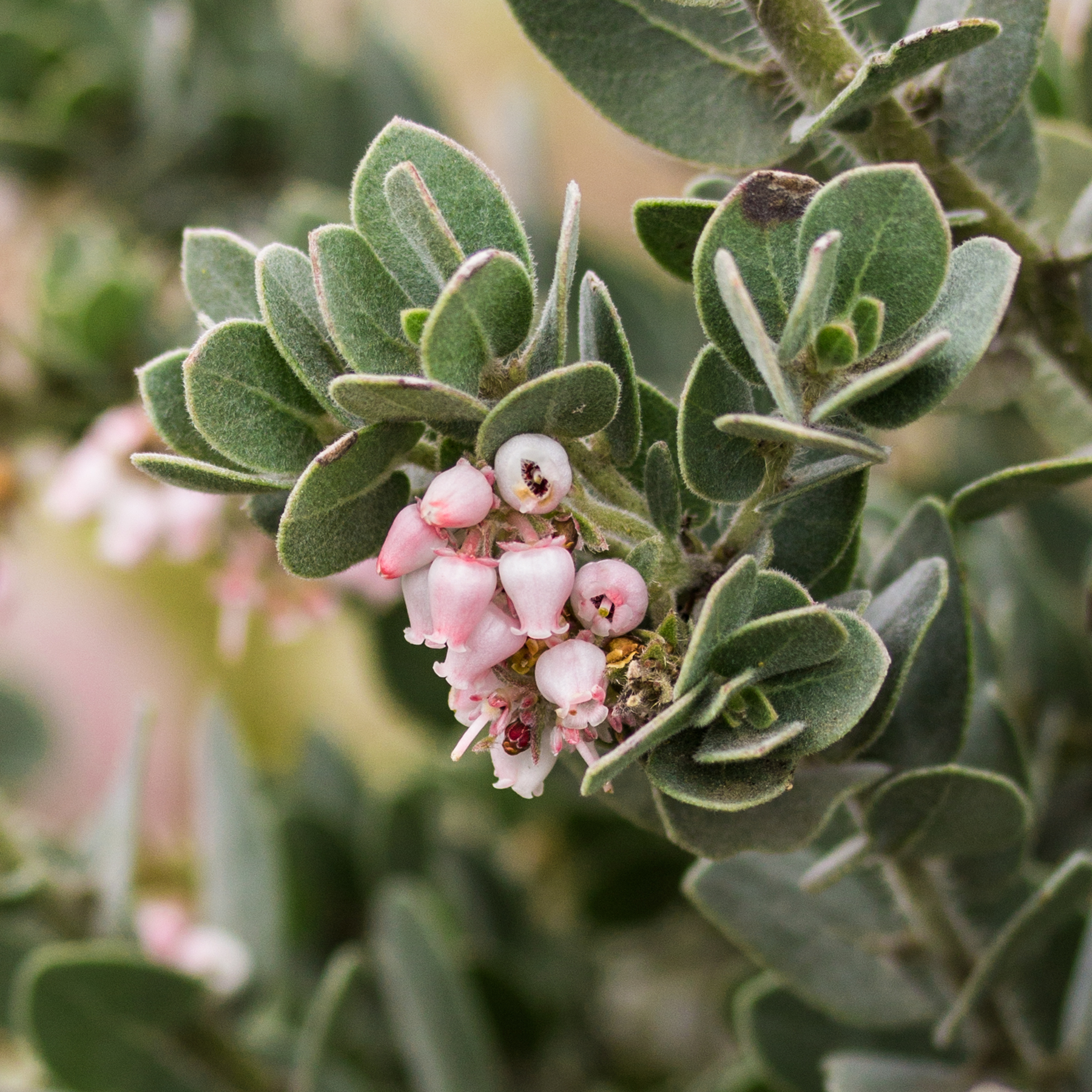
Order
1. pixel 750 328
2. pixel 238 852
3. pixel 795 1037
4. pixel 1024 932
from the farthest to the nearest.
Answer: pixel 238 852 → pixel 795 1037 → pixel 1024 932 → pixel 750 328

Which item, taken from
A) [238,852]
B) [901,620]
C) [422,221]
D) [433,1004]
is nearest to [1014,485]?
[901,620]

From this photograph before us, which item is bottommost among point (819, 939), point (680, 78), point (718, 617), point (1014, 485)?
point (819, 939)

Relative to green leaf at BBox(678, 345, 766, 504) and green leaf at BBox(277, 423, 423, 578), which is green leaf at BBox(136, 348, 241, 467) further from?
green leaf at BBox(678, 345, 766, 504)

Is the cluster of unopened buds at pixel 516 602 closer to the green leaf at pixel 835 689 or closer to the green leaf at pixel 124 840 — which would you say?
the green leaf at pixel 835 689

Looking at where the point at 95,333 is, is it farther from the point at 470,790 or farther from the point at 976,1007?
the point at 976,1007

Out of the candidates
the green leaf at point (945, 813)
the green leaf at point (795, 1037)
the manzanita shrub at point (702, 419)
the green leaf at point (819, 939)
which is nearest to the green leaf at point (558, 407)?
the manzanita shrub at point (702, 419)

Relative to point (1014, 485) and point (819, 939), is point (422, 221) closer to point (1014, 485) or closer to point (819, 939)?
point (1014, 485)

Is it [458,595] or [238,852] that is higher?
[458,595]
